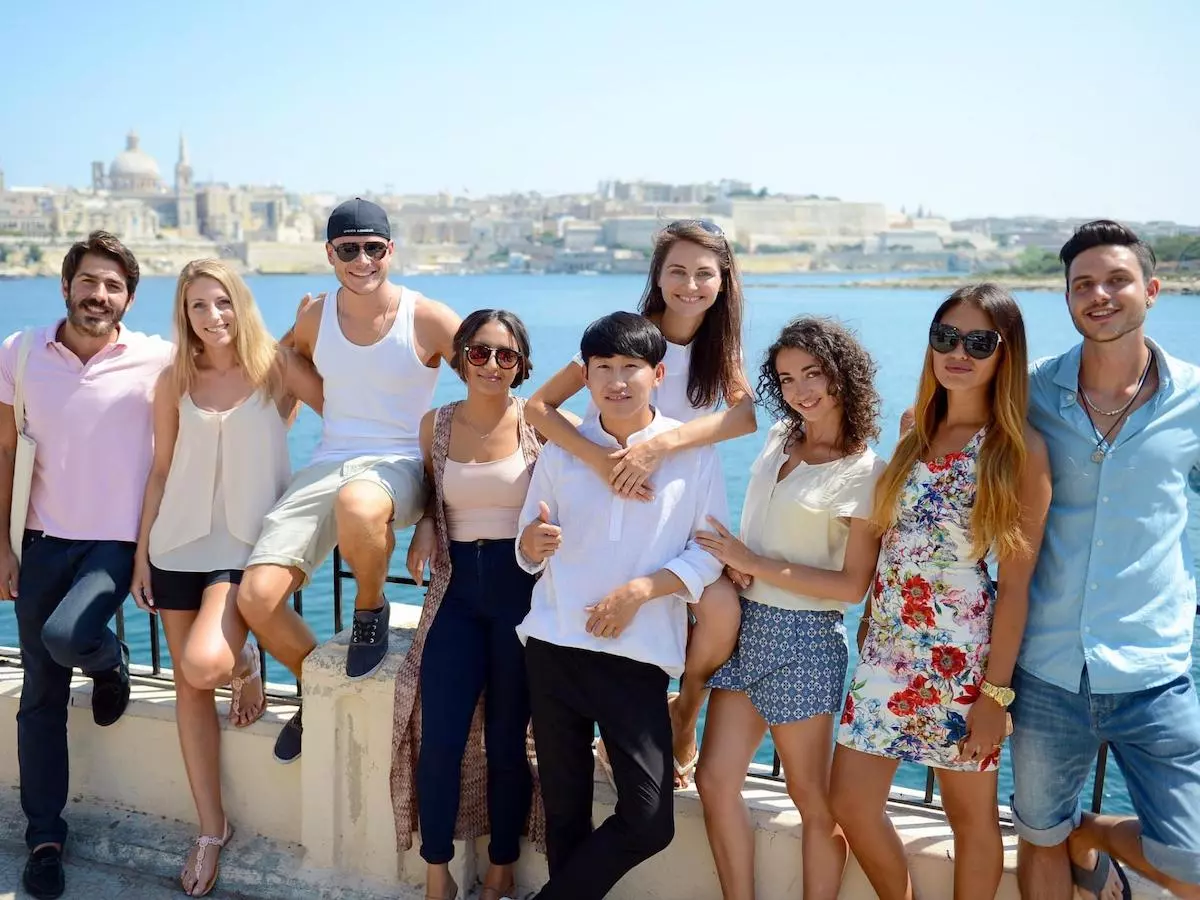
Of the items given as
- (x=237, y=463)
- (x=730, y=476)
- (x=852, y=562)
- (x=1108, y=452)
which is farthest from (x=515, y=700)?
(x=730, y=476)

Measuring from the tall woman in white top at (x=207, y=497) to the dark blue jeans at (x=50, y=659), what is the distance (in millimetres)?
71

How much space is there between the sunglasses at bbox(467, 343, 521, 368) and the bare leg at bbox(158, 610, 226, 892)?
0.88 m

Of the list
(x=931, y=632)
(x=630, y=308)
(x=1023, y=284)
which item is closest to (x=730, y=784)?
(x=931, y=632)

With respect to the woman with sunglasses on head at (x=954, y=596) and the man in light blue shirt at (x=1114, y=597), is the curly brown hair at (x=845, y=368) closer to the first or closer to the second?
the woman with sunglasses on head at (x=954, y=596)

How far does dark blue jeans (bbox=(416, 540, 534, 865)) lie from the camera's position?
2217 mm

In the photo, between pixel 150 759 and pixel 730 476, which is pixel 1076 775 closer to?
pixel 150 759

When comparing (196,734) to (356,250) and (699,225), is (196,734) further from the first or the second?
(699,225)

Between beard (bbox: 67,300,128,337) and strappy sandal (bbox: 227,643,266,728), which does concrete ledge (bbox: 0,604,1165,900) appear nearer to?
strappy sandal (bbox: 227,643,266,728)

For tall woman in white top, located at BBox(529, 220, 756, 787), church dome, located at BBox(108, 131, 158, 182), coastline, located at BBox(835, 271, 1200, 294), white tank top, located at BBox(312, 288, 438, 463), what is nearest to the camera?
tall woman in white top, located at BBox(529, 220, 756, 787)

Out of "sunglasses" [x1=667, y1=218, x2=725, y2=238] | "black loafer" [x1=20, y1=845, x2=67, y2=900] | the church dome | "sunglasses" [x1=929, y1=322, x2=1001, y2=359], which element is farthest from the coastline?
the church dome

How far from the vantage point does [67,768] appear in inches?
103

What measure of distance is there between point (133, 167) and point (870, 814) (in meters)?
139

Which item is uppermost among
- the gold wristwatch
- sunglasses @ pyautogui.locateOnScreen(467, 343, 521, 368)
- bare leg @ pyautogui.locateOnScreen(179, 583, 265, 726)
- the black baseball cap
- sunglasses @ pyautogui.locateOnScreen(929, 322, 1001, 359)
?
the black baseball cap

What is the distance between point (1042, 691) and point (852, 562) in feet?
1.32
